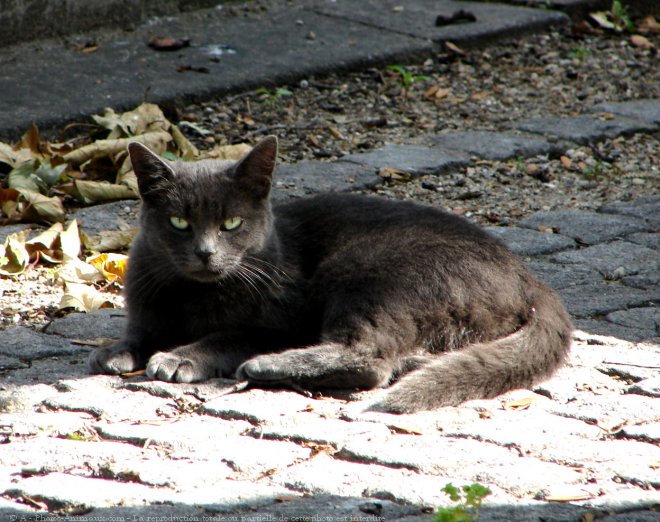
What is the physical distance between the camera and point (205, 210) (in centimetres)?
354

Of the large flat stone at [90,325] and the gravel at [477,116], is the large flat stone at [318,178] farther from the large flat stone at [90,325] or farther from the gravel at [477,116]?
the large flat stone at [90,325]

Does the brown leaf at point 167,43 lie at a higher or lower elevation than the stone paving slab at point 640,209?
higher

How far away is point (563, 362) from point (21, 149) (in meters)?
3.05

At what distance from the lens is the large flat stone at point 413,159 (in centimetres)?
555

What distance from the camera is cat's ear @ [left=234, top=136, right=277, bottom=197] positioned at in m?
3.63

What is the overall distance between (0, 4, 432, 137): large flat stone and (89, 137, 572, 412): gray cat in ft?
7.52

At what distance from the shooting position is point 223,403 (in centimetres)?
306

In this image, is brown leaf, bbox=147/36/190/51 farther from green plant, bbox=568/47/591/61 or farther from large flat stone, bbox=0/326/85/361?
large flat stone, bbox=0/326/85/361

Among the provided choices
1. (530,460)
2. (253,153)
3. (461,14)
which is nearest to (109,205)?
(253,153)

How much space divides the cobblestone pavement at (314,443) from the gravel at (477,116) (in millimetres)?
1085

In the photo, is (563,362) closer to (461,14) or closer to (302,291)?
(302,291)

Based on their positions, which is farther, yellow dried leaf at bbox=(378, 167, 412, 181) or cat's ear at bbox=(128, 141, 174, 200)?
yellow dried leaf at bbox=(378, 167, 412, 181)

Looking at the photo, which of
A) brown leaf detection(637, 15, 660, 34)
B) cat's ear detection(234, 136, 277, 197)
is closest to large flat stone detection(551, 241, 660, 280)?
cat's ear detection(234, 136, 277, 197)

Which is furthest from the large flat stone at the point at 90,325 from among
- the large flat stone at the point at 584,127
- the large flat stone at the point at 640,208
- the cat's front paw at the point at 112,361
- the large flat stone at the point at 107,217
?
the large flat stone at the point at 584,127
